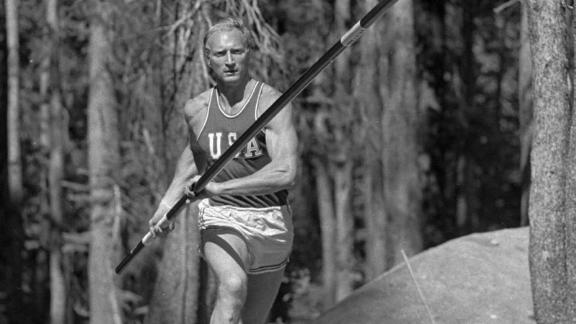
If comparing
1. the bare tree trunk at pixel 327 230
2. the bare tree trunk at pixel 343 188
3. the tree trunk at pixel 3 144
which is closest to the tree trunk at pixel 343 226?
the bare tree trunk at pixel 343 188

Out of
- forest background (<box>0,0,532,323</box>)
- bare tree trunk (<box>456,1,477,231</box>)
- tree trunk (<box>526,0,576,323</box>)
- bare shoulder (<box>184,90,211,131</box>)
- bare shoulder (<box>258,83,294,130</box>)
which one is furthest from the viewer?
bare tree trunk (<box>456,1,477,231</box>)

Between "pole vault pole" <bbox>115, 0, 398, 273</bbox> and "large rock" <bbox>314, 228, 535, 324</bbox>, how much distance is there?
3882mm

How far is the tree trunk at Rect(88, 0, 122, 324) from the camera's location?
22.4 m

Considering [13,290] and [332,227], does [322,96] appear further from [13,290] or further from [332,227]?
[13,290]

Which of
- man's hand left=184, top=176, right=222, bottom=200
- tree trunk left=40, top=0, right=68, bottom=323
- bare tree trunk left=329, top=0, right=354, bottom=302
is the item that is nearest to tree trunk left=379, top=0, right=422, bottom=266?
bare tree trunk left=329, top=0, right=354, bottom=302

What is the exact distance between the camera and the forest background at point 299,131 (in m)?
12.0

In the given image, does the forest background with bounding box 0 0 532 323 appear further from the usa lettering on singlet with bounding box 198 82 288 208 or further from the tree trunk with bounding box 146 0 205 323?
the usa lettering on singlet with bounding box 198 82 288 208

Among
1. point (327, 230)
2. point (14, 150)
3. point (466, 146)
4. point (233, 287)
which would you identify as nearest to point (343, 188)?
point (327, 230)

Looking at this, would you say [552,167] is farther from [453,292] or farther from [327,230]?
[327,230]

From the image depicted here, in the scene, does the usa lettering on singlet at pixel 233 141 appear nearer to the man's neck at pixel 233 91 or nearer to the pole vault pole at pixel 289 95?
the man's neck at pixel 233 91

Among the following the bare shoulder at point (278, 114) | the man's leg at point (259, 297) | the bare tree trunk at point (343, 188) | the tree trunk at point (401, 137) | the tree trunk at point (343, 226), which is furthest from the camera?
the tree trunk at point (343, 226)

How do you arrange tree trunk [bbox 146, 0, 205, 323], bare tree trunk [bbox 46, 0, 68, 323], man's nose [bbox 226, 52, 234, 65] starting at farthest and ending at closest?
1. bare tree trunk [bbox 46, 0, 68, 323]
2. tree trunk [bbox 146, 0, 205, 323]
3. man's nose [bbox 226, 52, 234, 65]

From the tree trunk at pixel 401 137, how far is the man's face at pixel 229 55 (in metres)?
12.2

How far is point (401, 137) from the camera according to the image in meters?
18.7
